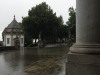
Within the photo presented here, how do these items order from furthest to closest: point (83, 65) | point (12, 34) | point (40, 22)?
point (12, 34) < point (40, 22) < point (83, 65)

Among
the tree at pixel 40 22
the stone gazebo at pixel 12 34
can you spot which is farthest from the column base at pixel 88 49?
the stone gazebo at pixel 12 34

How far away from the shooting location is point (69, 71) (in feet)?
22.6

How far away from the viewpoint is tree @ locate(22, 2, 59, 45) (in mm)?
59469

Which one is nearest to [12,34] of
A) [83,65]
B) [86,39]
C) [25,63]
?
[25,63]

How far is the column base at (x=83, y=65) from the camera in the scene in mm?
6668

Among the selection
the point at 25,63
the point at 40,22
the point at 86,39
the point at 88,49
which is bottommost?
the point at 25,63

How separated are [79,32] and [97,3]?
82 cm

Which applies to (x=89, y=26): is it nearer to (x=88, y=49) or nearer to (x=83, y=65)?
(x=88, y=49)

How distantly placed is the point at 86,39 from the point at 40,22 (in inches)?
2073

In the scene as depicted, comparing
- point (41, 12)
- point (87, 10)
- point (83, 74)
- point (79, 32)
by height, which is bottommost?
point (83, 74)

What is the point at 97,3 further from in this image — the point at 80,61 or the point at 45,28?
the point at 45,28

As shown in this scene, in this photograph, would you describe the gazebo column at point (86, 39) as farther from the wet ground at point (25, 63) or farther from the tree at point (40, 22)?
the tree at point (40, 22)

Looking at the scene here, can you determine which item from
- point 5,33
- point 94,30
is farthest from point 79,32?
point 5,33

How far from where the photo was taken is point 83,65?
6.78 m
